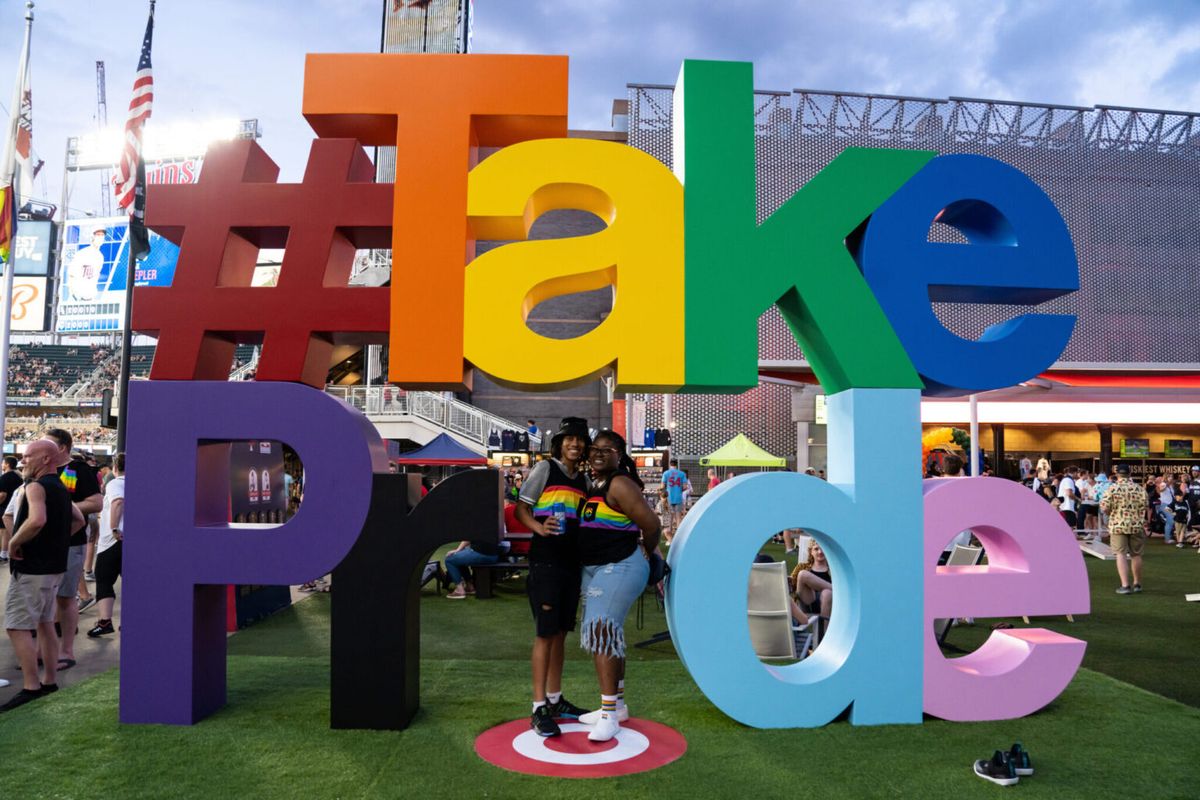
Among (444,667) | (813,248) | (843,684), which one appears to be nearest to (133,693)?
(444,667)

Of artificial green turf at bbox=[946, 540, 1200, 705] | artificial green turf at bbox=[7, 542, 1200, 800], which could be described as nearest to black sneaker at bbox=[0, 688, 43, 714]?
artificial green turf at bbox=[7, 542, 1200, 800]

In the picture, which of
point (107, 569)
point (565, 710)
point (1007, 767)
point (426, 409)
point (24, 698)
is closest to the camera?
point (1007, 767)

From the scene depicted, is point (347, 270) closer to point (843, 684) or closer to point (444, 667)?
point (444, 667)

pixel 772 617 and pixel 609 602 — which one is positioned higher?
pixel 609 602

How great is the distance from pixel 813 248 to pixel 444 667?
381 centimetres

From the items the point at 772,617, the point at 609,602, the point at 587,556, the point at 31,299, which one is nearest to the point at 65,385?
the point at 31,299

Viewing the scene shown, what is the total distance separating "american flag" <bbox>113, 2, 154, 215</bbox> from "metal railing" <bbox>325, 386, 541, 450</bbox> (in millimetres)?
9951

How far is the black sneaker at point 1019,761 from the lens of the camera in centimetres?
383

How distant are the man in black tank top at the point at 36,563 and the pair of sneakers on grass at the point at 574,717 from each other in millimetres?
3146

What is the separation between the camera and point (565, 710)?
4.73 m

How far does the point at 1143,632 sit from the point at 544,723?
626 centimetres

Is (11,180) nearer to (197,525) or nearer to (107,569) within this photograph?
(107,569)

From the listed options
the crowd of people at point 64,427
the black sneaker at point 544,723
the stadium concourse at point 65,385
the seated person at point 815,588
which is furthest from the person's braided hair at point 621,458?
the crowd of people at point 64,427

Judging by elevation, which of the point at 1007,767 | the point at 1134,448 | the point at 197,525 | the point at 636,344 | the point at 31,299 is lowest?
the point at 1007,767
